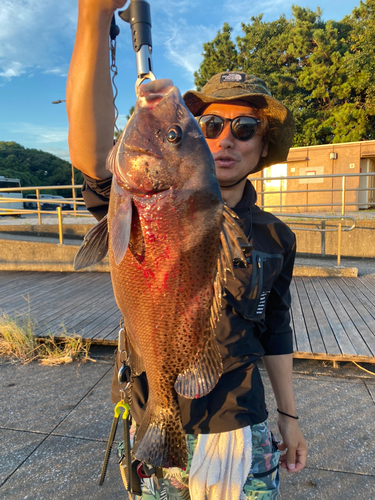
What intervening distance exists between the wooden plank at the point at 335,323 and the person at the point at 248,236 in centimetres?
261

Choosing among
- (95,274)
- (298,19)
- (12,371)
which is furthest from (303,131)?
(12,371)

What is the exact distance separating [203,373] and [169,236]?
56 cm

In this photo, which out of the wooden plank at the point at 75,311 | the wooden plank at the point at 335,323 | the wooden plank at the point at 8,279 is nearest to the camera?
the wooden plank at the point at 335,323

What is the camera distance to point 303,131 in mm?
22438

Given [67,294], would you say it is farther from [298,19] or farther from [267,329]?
[298,19]

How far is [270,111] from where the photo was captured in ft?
6.36

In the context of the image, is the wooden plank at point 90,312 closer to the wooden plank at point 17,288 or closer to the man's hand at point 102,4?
the wooden plank at point 17,288

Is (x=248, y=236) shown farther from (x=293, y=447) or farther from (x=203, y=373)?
(x=293, y=447)

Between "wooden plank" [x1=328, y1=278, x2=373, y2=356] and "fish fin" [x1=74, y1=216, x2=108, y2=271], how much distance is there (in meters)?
3.67

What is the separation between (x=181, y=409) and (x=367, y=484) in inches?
75.4

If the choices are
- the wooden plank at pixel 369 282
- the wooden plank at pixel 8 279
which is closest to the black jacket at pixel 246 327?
the wooden plank at pixel 369 282

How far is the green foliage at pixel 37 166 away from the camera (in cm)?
6298

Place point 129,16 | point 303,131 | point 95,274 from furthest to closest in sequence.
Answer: point 303,131
point 95,274
point 129,16

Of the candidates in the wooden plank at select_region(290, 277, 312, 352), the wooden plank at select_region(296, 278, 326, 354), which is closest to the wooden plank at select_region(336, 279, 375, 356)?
the wooden plank at select_region(296, 278, 326, 354)
